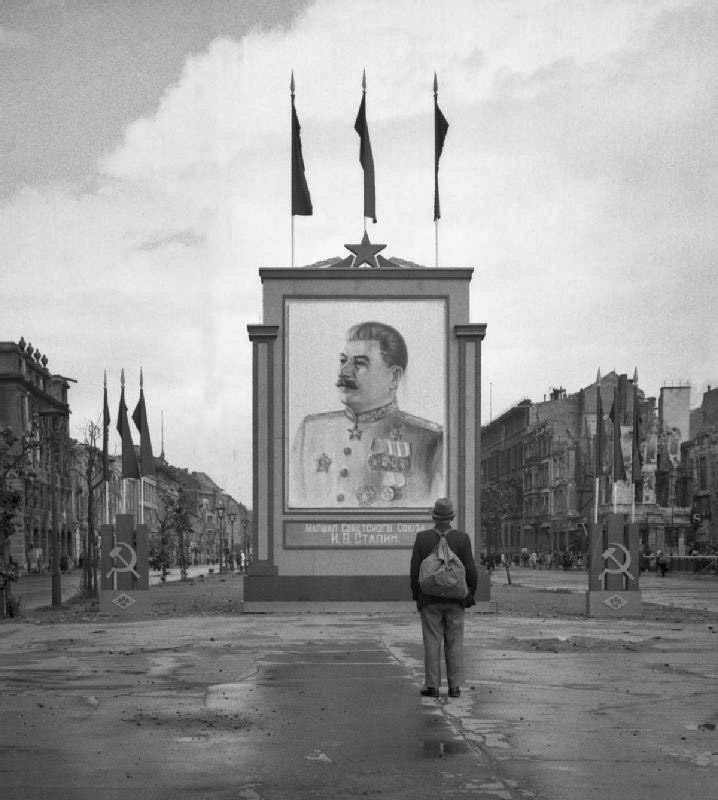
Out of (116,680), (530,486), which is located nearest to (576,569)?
(530,486)

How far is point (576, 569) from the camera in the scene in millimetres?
94125

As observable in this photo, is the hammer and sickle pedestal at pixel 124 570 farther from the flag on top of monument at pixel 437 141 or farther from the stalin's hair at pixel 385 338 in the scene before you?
the flag on top of monument at pixel 437 141

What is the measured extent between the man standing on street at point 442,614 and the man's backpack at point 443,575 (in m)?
0.08

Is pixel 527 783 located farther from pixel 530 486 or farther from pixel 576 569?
pixel 530 486

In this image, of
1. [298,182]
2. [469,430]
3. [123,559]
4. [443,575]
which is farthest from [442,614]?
[298,182]

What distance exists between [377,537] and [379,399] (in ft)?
10.7

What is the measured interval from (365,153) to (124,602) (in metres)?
13.8

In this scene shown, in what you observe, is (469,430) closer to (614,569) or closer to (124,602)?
(614,569)

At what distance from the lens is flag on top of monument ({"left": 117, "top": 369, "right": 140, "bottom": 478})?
3406 centimetres

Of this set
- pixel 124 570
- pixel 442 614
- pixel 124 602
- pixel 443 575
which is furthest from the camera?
pixel 124 570

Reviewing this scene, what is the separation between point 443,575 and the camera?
38.1ft

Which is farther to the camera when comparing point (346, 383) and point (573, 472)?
point (573, 472)

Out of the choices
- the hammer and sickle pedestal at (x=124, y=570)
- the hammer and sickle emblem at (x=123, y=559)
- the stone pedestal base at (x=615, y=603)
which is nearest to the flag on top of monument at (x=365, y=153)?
the hammer and sickle pedestal at (x=124, y=570)

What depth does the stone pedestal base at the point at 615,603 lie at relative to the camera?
2619cm
